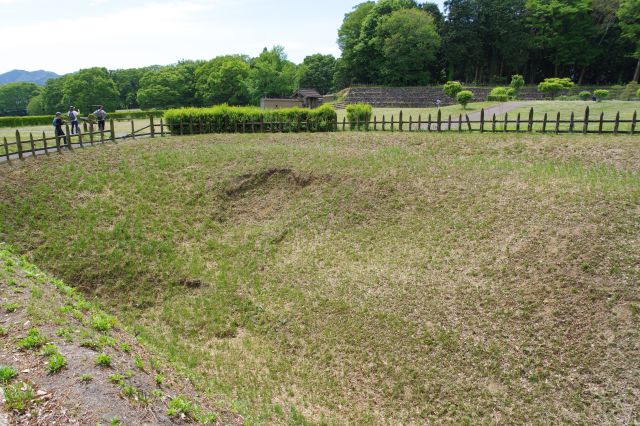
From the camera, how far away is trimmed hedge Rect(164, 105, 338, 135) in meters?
24.4

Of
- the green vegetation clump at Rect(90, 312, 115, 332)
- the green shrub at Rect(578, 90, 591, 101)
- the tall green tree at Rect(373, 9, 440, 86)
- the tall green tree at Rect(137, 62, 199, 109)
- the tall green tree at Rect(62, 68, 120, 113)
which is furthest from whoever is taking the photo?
the tall green tree at Rect(137, 62, 199, 109)

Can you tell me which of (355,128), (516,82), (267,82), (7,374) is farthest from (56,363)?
(267,82)

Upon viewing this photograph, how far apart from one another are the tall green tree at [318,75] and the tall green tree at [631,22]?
4218 centimetres

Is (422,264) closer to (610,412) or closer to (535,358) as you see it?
(535,358)

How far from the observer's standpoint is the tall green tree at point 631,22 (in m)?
52.6

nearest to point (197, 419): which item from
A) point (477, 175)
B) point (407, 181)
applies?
point (407, 181)

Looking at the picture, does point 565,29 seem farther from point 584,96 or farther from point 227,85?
point 227,85

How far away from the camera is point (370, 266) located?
12.4 metres

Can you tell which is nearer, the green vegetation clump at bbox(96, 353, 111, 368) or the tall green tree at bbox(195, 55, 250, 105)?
the green vegetation clump at bbox(96, 353, 111, 368)

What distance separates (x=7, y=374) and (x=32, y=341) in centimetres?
95

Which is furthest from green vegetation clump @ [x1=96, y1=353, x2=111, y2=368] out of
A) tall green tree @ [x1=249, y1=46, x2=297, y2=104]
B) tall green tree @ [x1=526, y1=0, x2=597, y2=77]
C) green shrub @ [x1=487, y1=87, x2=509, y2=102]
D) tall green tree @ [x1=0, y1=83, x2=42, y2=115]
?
tall green tree @ [x1=0, y1=83, x2=42, y2=115]

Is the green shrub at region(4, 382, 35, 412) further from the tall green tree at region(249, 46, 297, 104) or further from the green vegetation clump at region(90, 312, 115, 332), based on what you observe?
the tall green tree at region(249, 46, 297, 104)

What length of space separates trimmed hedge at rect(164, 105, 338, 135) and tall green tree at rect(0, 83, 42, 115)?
11323 centimetres

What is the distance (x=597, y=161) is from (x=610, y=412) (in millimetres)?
10597
